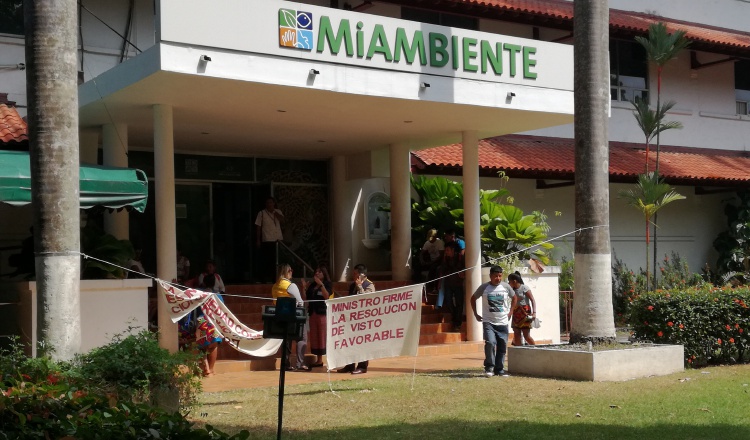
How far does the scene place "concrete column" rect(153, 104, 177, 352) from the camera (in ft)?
45.4

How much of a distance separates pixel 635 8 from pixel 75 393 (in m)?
22.3

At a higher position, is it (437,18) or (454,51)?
(437,18)

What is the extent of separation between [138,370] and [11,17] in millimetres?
9911

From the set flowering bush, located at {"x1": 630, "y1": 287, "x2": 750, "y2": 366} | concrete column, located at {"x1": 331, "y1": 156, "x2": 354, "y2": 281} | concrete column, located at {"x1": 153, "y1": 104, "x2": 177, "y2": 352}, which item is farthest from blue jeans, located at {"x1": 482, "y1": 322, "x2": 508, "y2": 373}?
concrete column, located at {"x1": 331, "y1": 156, "x2": 354, "y2": 281}

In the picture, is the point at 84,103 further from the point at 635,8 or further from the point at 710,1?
the point at 710,1

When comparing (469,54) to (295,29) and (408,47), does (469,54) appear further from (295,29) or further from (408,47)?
(295,29)

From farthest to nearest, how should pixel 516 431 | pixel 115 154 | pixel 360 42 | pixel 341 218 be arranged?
pixel 341 218, pixel 115 154, pixel 360 42, pixel 516 431

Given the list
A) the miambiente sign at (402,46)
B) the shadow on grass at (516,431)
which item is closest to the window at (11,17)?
the miambiente sign at (402,46)

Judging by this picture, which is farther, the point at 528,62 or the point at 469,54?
the point at 528,62

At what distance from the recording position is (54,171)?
908cm

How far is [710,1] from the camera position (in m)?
27.5

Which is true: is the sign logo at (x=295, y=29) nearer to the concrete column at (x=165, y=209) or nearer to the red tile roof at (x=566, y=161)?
the concrete column at (x=165, y=209)

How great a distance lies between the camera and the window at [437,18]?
21438mm

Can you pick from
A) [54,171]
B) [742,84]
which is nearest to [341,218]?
[54,171]
